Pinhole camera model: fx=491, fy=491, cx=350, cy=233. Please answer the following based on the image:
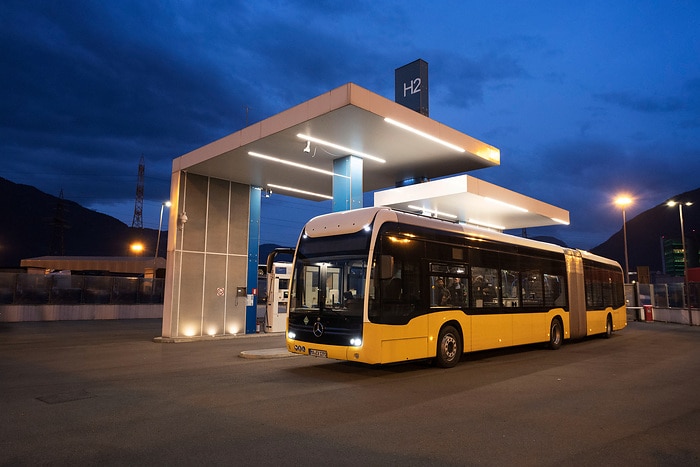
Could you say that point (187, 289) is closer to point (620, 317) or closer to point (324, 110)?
point (324, 110)

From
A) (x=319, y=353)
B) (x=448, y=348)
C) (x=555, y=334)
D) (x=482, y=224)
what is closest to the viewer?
(x=319, y=353)

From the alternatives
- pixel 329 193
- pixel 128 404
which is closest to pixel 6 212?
pixel 329 193

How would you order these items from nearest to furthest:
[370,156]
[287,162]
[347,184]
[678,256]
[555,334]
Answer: [555,334]
[347,184]
[370,156]
[287,162]
[678,256]

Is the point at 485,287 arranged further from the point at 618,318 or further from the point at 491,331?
the point at 618,318

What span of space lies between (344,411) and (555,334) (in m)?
10.6

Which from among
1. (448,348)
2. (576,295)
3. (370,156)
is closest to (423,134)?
(370,156)

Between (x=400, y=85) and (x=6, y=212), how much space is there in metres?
195

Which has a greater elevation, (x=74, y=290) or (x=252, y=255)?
(x=252, y=255)

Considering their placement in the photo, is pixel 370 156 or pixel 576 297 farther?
pixel 576 297

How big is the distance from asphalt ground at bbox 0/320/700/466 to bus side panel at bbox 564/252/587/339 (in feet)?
11.4

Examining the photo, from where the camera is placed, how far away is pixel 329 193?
2223 cm

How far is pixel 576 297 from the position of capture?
16.8 m

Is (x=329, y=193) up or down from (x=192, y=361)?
up

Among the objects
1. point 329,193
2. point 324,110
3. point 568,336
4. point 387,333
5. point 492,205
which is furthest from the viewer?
point 329,193
